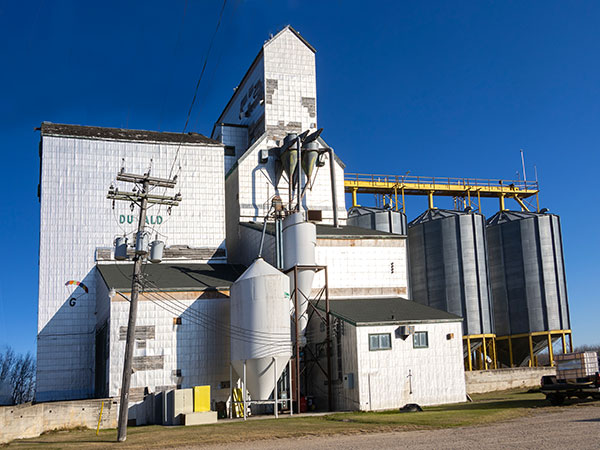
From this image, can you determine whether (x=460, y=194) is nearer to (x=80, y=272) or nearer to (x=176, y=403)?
(x=80, y=272)

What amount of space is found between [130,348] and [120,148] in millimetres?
24342

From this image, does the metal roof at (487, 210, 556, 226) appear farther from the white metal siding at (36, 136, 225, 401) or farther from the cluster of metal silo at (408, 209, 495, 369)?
the white metal siding at (36, 136, 225, 401)

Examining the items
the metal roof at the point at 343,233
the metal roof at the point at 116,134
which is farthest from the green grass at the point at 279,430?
the metal roof at the point at 116,134

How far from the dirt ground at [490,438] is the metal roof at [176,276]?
17.8m

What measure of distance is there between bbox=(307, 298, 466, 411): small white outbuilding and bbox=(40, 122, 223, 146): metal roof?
61.5 feet

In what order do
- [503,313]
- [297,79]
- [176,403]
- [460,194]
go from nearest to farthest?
[176,403] → [297,79] → [503,313] → [460,194]

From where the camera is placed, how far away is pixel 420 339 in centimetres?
3559

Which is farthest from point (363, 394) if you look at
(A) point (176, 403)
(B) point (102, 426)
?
(B) point (102, 426)

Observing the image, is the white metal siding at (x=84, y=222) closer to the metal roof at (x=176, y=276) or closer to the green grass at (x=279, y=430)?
the metal roof at (x=176, y=276)

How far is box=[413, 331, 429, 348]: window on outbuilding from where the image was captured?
35.5 metres

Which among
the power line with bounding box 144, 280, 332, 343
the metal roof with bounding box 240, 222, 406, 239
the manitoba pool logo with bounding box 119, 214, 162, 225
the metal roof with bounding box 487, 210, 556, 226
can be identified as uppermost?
the metal roof with bounding box 487, 210, 556, 226

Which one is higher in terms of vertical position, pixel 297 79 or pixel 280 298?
pixel 297 79

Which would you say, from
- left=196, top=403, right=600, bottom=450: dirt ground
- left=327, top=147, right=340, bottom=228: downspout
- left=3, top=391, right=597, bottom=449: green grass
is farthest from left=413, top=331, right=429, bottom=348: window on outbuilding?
left=196, top=403, right=600, bottom=450: dirt ground

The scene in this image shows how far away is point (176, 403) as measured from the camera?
101ft
